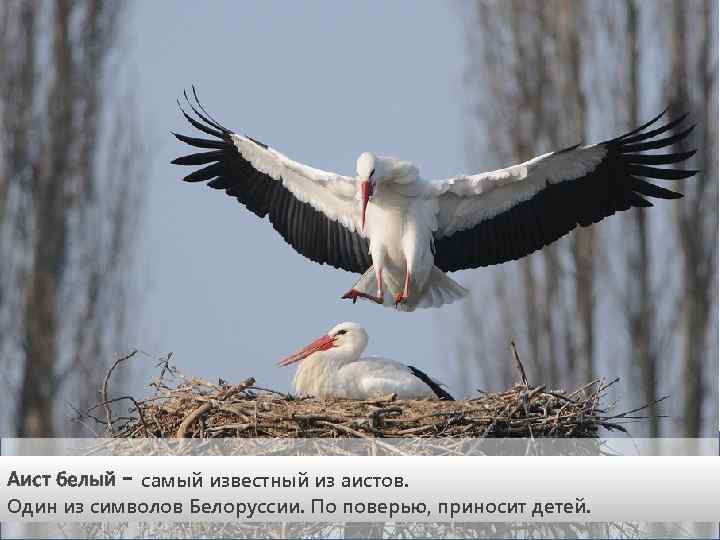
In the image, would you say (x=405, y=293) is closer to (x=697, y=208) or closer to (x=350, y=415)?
(x=350, y=415)

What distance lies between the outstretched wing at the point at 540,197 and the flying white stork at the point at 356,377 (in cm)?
86

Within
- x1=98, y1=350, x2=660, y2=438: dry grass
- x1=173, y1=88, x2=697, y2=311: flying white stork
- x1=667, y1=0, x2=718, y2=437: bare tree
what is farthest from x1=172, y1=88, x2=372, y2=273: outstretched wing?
x1=667, y1=0, x2=718, y2=437: bare tree

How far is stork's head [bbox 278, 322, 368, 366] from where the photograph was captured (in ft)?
14.6

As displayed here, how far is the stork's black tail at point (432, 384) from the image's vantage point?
4.27 meters

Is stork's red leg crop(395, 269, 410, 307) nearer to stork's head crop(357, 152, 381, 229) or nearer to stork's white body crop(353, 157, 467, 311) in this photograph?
stork's white body crop(353, 157, 467, 311)

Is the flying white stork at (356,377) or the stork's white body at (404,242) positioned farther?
the stork's white body at (404,242)

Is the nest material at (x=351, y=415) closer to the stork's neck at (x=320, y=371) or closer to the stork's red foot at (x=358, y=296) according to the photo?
the stork's neck at (x=320, y=371)

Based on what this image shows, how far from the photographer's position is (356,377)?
13.9ft

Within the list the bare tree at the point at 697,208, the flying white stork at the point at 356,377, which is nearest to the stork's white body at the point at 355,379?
the flying white stork at the point at 356,377

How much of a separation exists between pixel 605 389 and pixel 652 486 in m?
1.11

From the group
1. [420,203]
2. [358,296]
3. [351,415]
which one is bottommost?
[351,415]

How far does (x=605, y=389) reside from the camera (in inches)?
159

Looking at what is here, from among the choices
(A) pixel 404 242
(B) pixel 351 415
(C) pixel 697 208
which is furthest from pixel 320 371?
(C) pixel 697 208

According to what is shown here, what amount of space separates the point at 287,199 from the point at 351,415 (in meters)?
1.78
